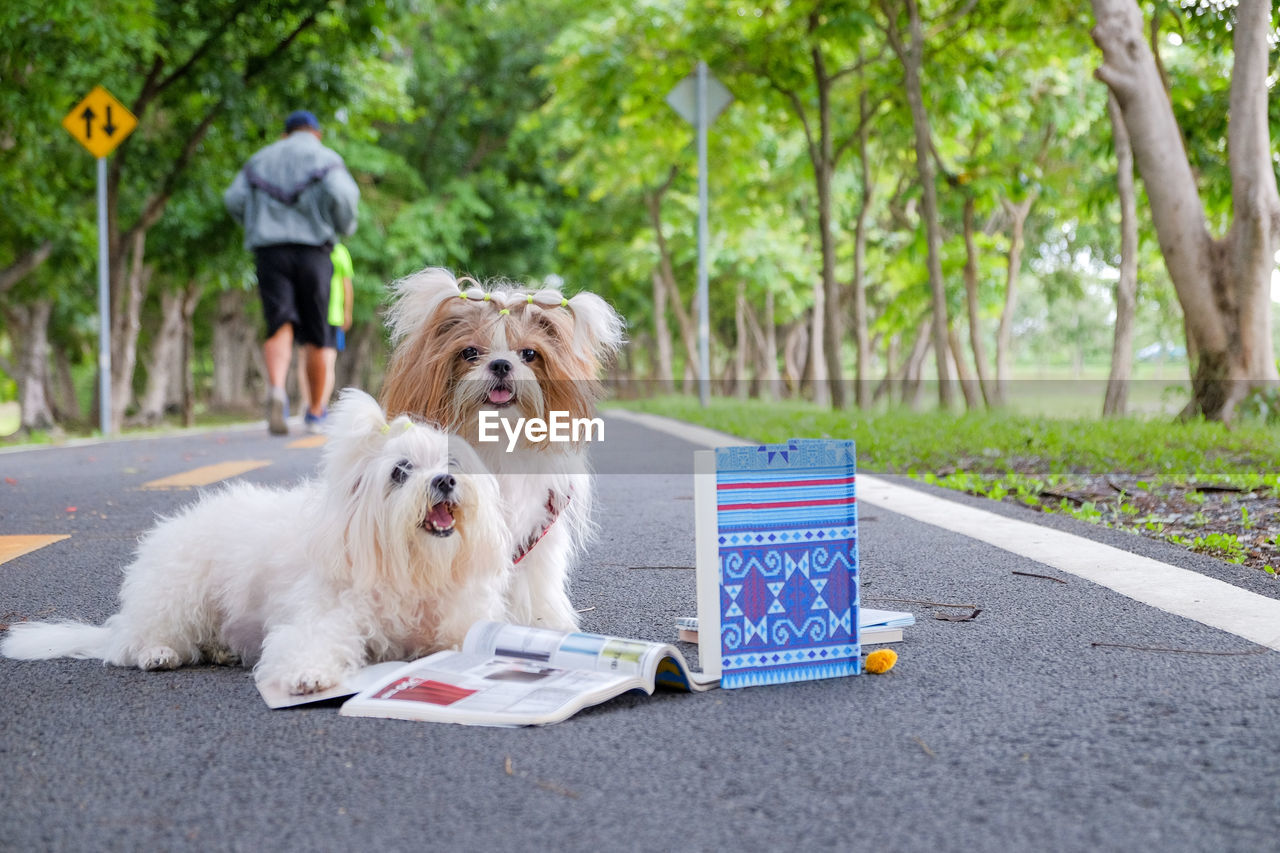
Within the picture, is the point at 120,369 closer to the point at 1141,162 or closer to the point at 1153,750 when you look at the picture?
the point at 1141,162

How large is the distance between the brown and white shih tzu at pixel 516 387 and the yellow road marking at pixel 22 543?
2410 mm

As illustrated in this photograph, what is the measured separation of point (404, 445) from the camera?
10.1ft

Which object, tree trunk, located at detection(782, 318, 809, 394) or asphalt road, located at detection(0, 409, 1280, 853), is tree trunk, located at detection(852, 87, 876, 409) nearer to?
asphalt road, located at detection(0, 409, 1280, 853)

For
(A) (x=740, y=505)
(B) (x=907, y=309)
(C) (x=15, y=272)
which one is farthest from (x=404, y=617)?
(C) (x=15, y=272)

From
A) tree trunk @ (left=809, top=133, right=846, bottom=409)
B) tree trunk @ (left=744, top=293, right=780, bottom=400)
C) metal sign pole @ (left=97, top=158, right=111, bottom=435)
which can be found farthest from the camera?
tree trunk @ (left=744, top=293, right=780, bottom=400)

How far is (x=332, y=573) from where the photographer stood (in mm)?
3152

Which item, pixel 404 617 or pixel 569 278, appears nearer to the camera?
pixel 404 617

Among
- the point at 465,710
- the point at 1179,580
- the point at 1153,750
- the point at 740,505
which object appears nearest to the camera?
the point at 1153,750

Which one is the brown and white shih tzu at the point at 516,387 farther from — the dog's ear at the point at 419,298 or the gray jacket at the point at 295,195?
the gray jacket at the point at 295,195

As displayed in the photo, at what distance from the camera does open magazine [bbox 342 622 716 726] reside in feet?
9.03

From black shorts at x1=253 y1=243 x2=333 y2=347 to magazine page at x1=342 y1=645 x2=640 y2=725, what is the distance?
787 cm

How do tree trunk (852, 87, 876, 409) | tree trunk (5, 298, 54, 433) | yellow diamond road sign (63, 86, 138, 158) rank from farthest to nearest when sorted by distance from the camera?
tree trunk (5, 298, 54, 433)
tree trunk (852, 87, 876, 409)
yellow diamond road sign (63, 86, 138, 158)

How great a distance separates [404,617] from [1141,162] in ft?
30.8

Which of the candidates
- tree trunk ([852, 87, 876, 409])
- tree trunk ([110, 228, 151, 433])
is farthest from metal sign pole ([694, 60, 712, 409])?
tree trunk ([110, 228, 151, 433])
